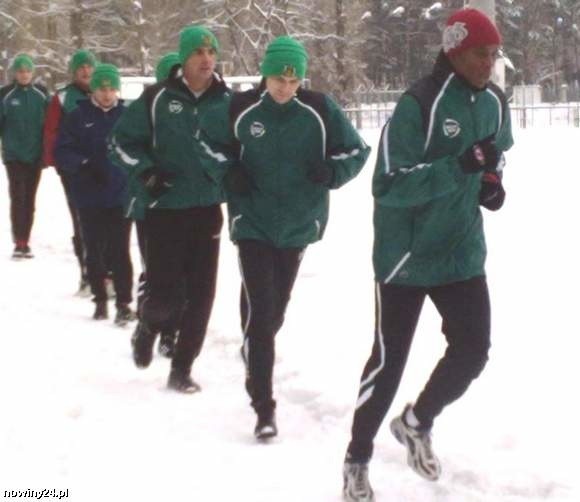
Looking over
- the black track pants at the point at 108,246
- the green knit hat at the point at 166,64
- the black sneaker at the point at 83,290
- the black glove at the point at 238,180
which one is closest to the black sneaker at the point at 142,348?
the green knit hat at the point at 166,64

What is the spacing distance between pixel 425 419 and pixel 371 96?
116ft

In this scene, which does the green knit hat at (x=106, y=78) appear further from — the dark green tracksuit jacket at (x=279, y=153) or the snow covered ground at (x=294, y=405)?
the dark green tracksuit jacket at (x=279, y=153)

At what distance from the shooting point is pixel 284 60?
17.8 ft

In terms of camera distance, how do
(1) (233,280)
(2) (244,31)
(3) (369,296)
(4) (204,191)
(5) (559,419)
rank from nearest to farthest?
(5) (559,419) < (4) (204,191) < (3) (369,296) < (1) (233,280) < (2) (244,31)

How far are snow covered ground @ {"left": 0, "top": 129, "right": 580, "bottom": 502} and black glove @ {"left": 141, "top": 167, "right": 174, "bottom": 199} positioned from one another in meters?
1.12

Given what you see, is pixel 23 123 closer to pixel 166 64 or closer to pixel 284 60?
pixel 166 64

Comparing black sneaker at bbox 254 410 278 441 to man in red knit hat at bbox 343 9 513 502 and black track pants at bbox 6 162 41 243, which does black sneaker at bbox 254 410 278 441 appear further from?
black track pants at bbox 6 162 41 243

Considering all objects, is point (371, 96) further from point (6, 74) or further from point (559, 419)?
point (559, 419)

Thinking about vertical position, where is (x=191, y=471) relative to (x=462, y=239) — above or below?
below

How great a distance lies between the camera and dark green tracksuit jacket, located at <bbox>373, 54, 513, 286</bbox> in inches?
171

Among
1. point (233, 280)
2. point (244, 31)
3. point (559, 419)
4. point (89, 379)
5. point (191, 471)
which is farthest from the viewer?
point (244, 31)

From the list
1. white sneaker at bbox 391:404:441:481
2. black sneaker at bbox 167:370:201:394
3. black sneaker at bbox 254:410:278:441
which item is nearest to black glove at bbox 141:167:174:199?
black sneaker at bbox 167:370:201:394

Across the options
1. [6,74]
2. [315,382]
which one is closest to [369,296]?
[315,382]

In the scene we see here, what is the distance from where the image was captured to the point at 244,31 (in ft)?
125
